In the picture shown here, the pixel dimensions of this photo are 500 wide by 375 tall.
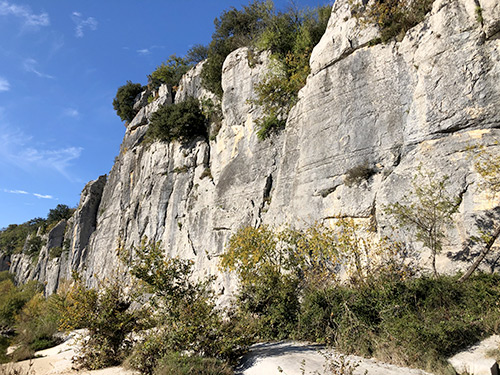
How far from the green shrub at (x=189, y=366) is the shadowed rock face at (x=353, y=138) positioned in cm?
341

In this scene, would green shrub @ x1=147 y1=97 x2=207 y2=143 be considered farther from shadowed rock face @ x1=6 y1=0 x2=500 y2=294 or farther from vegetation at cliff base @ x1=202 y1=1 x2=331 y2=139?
vegetation at cliff base @ x1=202 y1=1 x2=331 y2=139

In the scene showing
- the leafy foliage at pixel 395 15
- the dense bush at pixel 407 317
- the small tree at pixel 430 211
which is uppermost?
the leafy foliage at pixel 395 15

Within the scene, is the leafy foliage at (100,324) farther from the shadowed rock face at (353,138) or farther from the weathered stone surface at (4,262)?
the weathered stone surface at (4,262)

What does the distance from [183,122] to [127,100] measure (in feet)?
46.2

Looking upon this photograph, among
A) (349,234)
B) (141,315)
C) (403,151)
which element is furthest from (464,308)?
(141,315)

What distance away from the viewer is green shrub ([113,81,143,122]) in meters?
31.9

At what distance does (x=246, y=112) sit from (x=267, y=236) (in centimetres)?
800

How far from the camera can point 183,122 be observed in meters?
21.1

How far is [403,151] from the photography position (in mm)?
9711

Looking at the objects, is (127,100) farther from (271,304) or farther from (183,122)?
(271,304)

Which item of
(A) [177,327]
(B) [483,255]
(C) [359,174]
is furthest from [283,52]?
(A) [177,327]

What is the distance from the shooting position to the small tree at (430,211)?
8023 millimetres

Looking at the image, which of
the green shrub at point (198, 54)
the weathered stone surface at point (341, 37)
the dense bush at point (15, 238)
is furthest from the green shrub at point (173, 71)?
the dense bush at point (15, 238)

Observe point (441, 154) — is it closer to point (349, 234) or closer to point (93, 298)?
point (349, 234)
